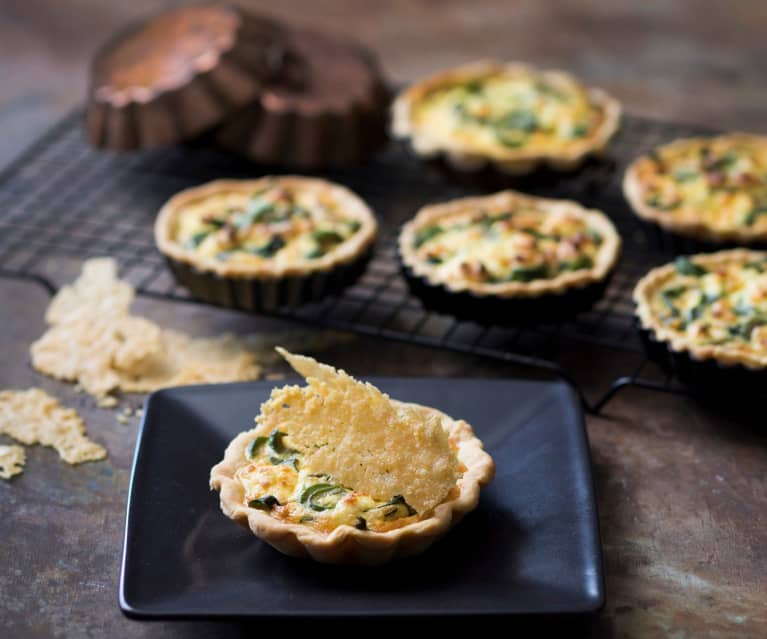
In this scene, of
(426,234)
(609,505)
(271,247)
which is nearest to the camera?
(609,505)

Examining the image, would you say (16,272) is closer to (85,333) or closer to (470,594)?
(85,333)

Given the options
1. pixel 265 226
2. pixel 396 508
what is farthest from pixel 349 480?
→ pixel 265 226

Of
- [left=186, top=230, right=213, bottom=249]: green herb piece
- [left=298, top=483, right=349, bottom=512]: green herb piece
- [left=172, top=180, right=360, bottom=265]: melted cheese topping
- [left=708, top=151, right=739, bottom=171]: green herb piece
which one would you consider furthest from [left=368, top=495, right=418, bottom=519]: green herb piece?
[left=708, top=151, right=739, bottom=171]: green herb piece

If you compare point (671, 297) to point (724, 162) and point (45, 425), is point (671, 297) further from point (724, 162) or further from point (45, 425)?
point (45, 425)

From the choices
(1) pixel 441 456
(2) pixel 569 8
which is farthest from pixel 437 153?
(2) pixel 569 8

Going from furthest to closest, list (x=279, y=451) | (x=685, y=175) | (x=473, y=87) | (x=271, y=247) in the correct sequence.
A: (x=473, y=87), (x=685, y=175), (x=271, y=247), (x=279, y=451)

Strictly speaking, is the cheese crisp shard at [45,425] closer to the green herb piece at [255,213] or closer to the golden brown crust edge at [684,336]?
the green herb piece at [255,213]
